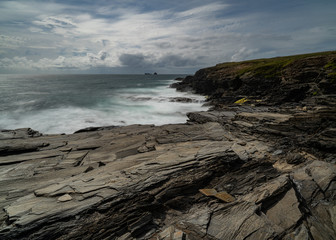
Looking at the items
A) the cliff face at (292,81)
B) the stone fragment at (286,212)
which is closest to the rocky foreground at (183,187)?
the stone fragment at (286,212)

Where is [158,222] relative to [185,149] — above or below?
below

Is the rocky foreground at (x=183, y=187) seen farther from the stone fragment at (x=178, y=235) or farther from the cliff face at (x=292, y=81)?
the cliff face at (x=292, y=81)

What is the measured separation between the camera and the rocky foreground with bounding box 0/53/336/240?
21.6 feet

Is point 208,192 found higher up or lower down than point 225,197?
higher up

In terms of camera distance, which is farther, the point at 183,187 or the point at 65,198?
the point at 183,187

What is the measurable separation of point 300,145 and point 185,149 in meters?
8.67

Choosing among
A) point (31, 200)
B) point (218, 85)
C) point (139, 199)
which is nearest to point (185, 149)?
point (139, 199)

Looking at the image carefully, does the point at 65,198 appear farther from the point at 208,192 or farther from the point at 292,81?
the point at 292,81

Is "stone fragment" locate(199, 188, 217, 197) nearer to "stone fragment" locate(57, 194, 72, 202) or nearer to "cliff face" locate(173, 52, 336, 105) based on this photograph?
"stone fragment" locate(57, 194, 72, 202)

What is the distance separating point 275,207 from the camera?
776 cm

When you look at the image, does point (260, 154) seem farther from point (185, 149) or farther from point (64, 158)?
point (64, 158)

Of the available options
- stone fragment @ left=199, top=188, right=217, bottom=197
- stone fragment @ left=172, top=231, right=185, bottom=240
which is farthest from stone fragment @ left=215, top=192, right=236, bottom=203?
stone fragment @ left=172, top=231, right=185, bottom=240

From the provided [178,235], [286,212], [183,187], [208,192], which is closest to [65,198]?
[178,235]

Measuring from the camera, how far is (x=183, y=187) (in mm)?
8430
